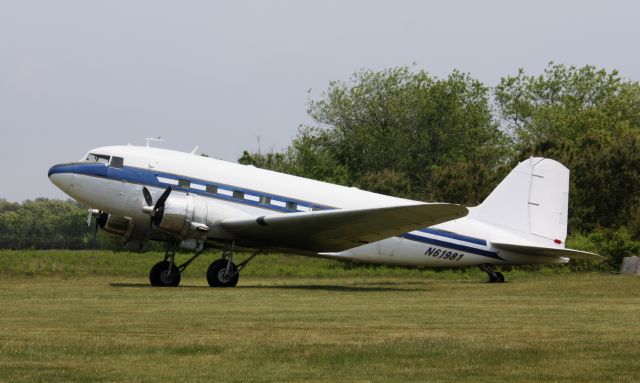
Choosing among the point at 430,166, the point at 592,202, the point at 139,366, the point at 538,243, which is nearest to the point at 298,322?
the point at 139,366

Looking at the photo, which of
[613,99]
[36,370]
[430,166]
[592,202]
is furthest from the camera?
[613,99]

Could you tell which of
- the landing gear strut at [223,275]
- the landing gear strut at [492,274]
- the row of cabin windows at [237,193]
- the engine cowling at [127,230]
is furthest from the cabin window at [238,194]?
the landing gear strut at [492,274]

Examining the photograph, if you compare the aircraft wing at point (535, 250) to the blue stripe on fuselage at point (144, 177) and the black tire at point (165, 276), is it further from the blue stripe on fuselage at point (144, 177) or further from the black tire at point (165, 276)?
the black tire at point (165, 276)

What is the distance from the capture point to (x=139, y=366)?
36.2ft

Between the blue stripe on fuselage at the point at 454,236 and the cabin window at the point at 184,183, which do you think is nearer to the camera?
the cabin window at the point at 184,183

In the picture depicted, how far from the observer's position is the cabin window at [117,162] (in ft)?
84.6

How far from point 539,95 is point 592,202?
4398 cm

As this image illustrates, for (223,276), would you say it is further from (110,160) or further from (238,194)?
(110,160)

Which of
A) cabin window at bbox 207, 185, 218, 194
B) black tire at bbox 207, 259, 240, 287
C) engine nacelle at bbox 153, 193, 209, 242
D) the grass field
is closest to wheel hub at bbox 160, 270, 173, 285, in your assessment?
black tire at bbox 207, 259, 240, 287

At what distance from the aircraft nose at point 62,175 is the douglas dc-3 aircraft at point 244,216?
0.08ft

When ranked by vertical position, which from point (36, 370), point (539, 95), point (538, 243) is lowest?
point (36, 370)

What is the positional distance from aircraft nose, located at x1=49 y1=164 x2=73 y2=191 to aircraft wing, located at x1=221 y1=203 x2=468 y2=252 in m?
4.05

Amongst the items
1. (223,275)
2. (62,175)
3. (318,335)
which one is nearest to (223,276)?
(223,275)

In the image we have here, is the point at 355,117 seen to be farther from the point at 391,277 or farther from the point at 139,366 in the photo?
the point at 139,366
